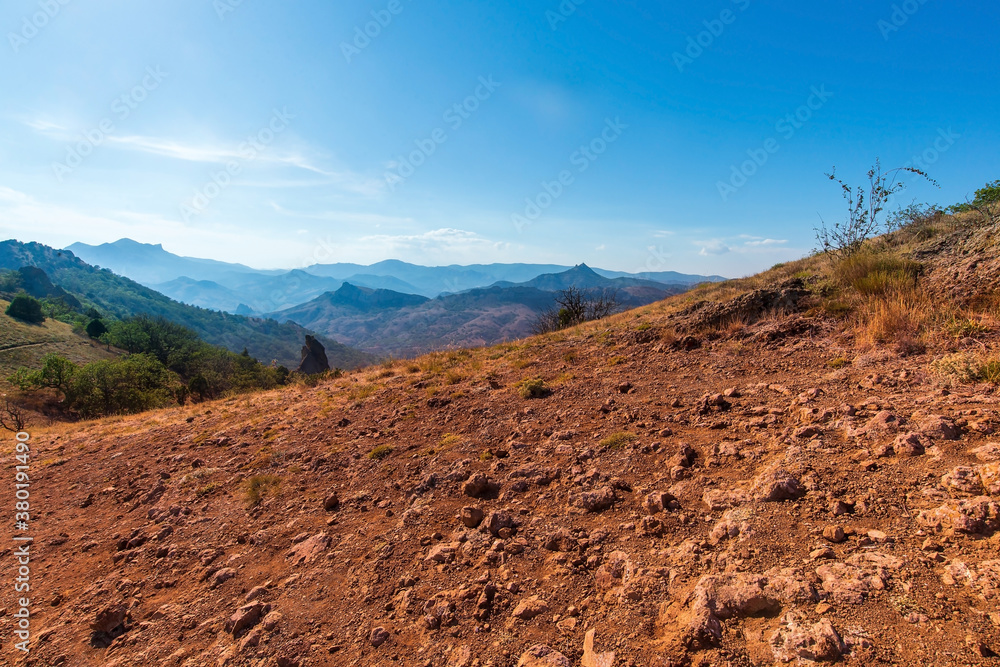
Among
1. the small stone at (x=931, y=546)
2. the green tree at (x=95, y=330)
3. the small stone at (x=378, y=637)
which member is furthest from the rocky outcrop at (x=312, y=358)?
the small stone at (x=931, y=546)

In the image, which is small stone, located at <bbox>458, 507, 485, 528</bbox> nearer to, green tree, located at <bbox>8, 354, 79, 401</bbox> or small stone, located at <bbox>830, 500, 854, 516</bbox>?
small stone, located at <bbox>830, 500, 854, 516</bbox>

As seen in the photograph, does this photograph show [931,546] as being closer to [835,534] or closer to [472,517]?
[835,534]

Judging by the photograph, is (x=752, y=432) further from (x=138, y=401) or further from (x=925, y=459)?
(x=138, y=401)

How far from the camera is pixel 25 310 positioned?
61312 millimetres

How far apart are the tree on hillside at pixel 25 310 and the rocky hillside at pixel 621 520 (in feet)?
277

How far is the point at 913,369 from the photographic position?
4.01m

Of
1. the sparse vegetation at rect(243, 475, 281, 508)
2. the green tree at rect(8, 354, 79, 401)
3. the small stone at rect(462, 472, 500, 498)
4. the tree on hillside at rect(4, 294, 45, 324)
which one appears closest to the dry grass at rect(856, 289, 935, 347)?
the small stone at rect(462, 472, 500, 498)

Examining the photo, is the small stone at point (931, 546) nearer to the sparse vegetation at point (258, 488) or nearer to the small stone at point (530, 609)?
the small stone at point (530, 609)

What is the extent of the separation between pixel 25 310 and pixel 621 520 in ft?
312

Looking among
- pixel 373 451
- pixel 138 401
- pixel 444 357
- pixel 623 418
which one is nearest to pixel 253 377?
pixel 138 401

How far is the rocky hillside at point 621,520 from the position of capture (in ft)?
6.82

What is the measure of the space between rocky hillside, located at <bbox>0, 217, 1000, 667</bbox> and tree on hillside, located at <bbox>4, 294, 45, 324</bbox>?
8453 centimetres

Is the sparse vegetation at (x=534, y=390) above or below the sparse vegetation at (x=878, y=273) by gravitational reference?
below

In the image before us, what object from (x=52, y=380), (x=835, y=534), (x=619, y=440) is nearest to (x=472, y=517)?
(x=619, y=440)
